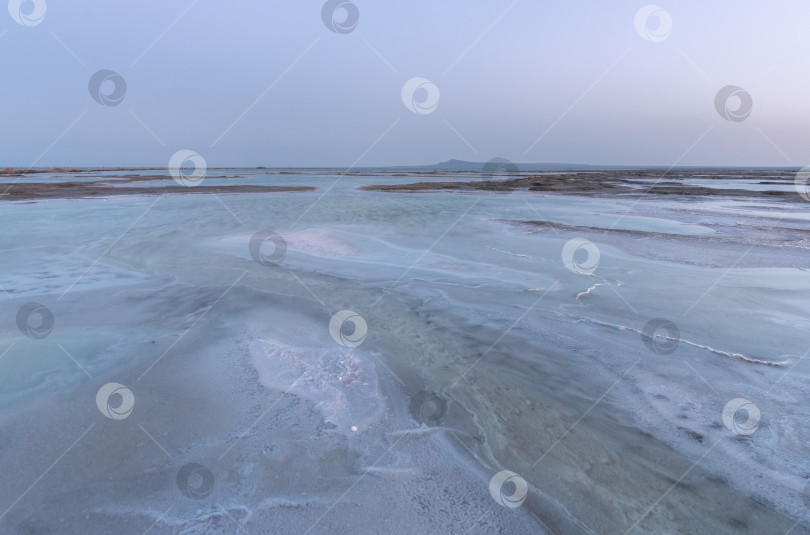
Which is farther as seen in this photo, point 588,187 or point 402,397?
point 588,187

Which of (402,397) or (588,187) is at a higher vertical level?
(402,397)

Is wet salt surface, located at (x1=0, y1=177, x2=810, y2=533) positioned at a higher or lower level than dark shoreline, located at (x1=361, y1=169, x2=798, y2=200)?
higher

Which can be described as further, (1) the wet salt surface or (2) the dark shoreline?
(2) the dark shoreline

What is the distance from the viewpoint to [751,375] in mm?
4820

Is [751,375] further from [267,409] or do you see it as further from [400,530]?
[267,409]

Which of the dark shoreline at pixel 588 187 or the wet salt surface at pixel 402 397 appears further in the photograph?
the dark shoreline at pixel 588 187

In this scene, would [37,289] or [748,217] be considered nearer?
[37,289]

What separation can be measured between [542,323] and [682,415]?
7.98 feet

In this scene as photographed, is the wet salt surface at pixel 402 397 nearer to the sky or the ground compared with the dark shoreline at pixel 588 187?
nearer to the sky

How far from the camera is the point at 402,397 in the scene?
14.4 feet

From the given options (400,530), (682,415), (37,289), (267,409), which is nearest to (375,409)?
(267,409)

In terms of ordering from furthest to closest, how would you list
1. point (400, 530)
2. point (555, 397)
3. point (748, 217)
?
point (748, 217) → point (555, 397) → point (400, 530)

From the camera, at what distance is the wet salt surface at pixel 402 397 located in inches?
117

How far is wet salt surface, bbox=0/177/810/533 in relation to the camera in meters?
2.98
